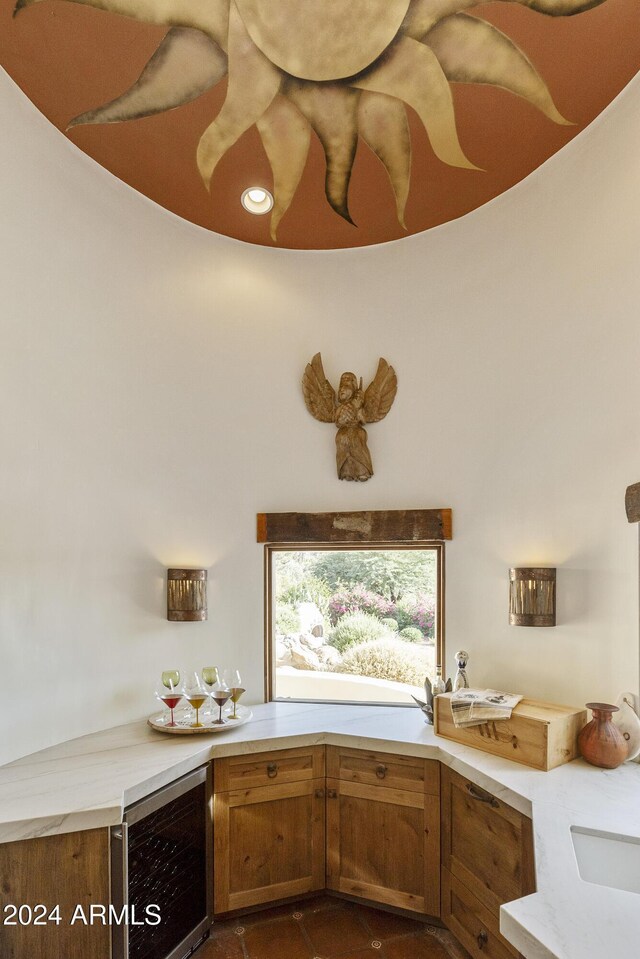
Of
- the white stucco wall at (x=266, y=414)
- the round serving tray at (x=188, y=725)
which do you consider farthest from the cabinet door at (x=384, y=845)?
the white stucco wall at (x=266, y=414)

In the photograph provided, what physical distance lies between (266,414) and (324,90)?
1557mm

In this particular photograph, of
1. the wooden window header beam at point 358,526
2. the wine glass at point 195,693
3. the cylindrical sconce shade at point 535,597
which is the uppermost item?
the wooden window header beam at point 358,526

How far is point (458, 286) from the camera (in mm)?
3080

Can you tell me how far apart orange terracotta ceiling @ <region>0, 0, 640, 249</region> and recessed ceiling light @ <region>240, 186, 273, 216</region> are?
0.04 m

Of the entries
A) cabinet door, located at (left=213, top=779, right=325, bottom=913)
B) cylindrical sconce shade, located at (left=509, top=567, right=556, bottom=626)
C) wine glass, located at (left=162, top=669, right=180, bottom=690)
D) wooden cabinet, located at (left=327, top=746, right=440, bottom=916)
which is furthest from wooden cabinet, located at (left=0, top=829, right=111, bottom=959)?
cylindrical sconce shade, located at (left=509, top=567, right=556, bottom=626)

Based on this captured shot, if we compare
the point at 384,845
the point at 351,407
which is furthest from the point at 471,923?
the point at 351,407

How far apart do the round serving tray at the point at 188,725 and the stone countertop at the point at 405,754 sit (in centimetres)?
3

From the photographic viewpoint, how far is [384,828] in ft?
8.09

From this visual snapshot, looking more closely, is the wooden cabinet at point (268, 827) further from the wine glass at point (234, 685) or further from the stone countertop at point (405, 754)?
the wine glass at point (234, 685)

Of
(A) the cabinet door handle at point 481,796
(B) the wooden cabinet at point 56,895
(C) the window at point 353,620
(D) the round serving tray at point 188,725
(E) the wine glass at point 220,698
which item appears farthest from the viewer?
(C) the window at point 353,620

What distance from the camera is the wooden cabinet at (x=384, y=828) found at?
2.39m

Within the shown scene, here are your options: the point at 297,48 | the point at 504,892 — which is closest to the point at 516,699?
the point at 504,892

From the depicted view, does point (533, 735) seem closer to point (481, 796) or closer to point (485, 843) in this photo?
point (481, 796)

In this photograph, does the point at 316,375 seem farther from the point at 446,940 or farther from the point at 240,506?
the point at 446,940
